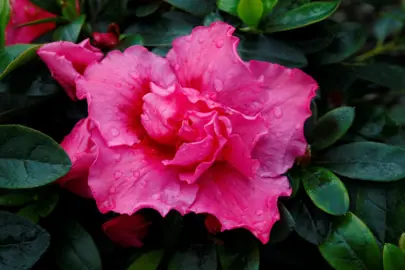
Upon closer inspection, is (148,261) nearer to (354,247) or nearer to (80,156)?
(80,156)

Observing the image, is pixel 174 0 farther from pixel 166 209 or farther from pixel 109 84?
pixel 166 209

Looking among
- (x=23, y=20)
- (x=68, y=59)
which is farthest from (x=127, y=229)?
(x=23, y=20)

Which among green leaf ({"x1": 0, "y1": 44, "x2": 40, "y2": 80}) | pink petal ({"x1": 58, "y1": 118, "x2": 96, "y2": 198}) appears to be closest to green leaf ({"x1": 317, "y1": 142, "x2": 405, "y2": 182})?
pink petal ({"x1": 58, "y1": 118, "x2": 96, "y2": 198})

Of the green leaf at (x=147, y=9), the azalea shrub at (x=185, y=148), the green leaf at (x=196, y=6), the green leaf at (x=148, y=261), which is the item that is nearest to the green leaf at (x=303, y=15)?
the azalea shrub at (x=185, y=148)

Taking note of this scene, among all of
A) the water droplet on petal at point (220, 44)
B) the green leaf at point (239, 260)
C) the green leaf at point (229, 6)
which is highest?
the water droplet on petal at point (220, 44)

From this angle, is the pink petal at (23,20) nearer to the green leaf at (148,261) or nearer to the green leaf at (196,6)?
the green leaf at (196,6)
